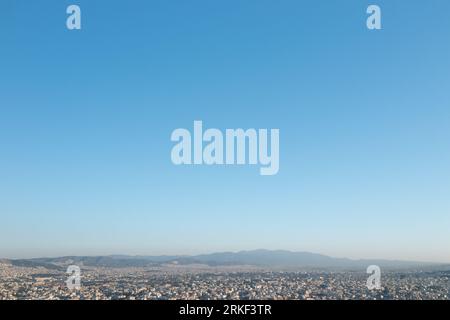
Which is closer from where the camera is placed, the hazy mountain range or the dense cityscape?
the dense cityscape

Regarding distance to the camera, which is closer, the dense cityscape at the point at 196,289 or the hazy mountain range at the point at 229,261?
the dense cityscape at the point at 196,289

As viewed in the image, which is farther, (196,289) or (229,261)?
(229,261)

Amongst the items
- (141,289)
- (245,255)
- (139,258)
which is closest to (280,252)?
(245,255)
